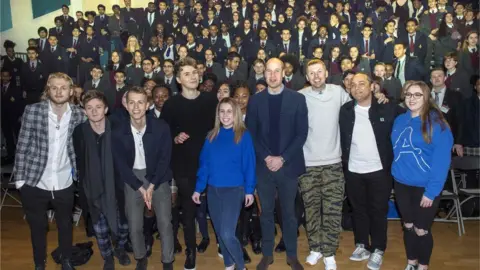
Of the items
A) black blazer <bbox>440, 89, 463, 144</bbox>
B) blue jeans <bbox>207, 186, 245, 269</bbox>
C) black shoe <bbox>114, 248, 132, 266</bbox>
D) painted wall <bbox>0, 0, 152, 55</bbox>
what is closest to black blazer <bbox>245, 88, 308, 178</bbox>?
blue jeans <bbox>207, 186, 245, 269</bbox>

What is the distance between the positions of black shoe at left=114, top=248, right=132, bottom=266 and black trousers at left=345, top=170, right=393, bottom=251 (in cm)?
199

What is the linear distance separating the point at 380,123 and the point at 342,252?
1.32m

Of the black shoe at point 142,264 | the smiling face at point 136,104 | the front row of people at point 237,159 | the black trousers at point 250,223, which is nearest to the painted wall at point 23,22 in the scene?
the front row of people at point 237,159

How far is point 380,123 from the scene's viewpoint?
365 centimetres

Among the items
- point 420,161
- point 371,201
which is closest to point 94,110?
point 371,201

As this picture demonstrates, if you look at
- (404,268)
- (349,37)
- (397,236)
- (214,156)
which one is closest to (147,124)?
(214,156)

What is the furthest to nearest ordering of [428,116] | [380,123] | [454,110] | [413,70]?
[413,70], [454,110], [380,123], [428,116]

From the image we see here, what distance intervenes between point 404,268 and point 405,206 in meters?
0.73

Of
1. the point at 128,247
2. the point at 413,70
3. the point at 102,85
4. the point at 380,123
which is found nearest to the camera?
the point at 380,123

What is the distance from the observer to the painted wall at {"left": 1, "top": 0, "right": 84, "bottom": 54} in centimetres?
1298

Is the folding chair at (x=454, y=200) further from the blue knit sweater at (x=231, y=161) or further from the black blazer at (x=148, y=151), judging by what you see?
the black blazer at (x=148, y=151)

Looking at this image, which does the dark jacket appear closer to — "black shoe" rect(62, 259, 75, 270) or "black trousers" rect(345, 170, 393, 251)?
"black trousers" rect(345, 170, 393, 251)

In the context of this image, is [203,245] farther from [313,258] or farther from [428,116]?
[428,116]

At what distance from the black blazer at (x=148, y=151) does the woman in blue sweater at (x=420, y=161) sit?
67.1 inches
